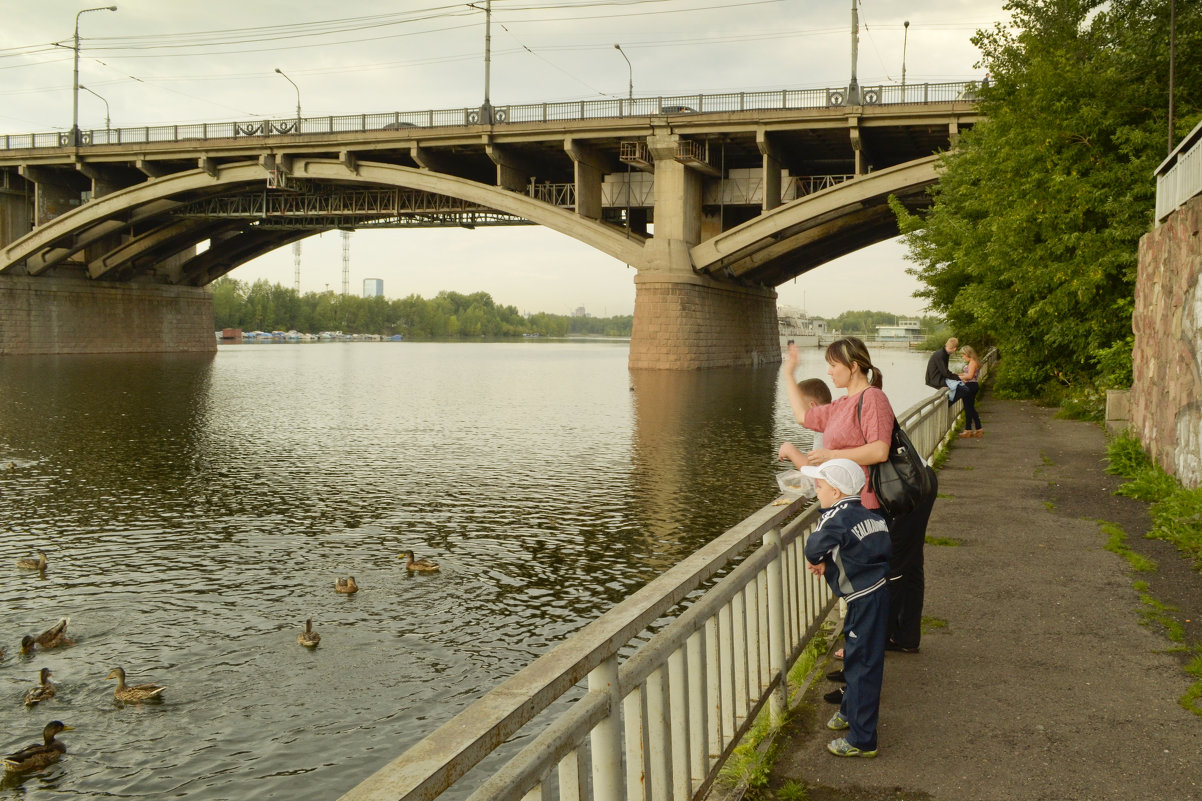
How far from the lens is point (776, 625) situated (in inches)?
190

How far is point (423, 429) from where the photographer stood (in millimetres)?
25219

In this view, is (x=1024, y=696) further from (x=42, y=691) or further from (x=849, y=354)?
(x=42, y=691)

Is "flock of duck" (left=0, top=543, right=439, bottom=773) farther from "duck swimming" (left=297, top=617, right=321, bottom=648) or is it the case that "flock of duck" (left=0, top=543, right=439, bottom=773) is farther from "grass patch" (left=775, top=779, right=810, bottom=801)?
"grass patch" (left=775, top=779, right=810, bottom=801)

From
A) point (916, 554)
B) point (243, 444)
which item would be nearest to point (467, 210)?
point (243, 444)

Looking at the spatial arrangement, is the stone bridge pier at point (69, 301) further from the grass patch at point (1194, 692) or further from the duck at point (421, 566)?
the grass patch at point (1194, 692)

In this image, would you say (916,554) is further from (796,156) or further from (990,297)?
(796,156)

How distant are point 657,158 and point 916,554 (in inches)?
1708

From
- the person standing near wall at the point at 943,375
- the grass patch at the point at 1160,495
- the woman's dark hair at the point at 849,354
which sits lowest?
the grass patch at the point at 1160,495

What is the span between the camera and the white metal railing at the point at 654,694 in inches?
91.5

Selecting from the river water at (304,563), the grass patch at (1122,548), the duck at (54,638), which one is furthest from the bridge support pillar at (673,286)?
the duck at (54,638)

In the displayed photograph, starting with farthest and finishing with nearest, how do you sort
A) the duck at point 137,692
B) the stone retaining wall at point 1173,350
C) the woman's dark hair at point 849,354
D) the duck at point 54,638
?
the stone retaining wall at point 1173,350
the duck at point 54,638
the duck at point 137,692
the woman's dark hair at point 849,354

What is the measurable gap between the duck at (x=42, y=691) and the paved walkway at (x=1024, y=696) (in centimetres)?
544

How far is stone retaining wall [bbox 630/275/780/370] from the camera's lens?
47.3 m

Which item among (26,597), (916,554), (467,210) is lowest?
(26,597)
